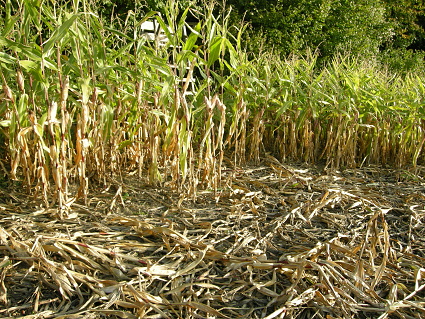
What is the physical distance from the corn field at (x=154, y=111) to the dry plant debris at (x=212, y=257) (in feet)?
0.58

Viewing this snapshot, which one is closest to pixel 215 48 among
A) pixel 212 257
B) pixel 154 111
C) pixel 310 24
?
pixel 154 111

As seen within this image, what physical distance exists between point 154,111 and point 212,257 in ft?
2.77

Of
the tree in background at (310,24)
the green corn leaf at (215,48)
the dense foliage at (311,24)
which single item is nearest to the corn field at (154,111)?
the green corn leaf at (215,48)

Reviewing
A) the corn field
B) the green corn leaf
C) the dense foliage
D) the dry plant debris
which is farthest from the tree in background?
the dry plant debris

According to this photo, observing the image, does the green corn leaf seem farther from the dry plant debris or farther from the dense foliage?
the dense foliage

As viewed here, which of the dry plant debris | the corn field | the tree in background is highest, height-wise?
the tree in background

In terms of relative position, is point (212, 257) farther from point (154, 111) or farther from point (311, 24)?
point (311, 24)

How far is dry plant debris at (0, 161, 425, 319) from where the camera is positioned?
4.69 feet

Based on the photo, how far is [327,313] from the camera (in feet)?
4.72

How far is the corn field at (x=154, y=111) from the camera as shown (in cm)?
184

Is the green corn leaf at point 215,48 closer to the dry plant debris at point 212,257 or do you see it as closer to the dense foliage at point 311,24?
the dry plant debris at point 212,257

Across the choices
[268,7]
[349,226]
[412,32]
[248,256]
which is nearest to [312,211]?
[349,226]

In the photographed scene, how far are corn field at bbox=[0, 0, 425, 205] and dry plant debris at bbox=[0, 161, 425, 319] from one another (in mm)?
177

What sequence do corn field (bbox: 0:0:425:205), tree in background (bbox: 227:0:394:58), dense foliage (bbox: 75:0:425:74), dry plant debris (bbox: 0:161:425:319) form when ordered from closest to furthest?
1. dry plant debris (bbox: 0:161:425:319)
2. corn field (bbox: 0:0:425:205)
3. dense foliage (bbox: 75:0:425:74)
4. tree in background (bbox: 227:0:394:58)
